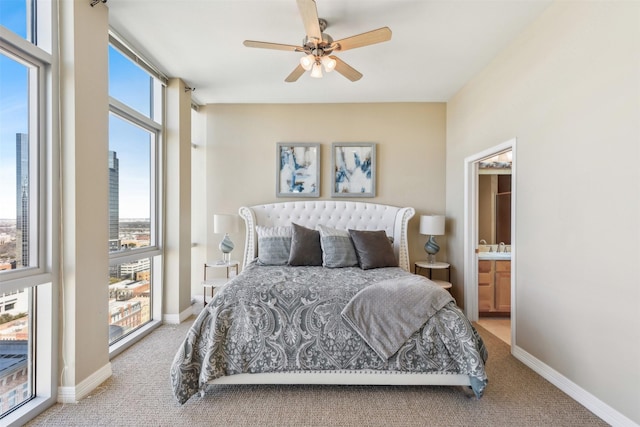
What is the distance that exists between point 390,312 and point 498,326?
2.19m

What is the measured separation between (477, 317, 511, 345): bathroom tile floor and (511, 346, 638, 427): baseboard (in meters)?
0.56

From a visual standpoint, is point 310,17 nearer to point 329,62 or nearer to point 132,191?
point 329,62

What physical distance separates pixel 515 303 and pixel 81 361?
3571 millimetres

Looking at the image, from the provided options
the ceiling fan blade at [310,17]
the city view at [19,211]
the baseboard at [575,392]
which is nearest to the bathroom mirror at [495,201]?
the baseboard at [575,392]

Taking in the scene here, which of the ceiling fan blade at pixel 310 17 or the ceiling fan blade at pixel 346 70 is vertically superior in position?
the ceiling fan blade at pixel 310 17

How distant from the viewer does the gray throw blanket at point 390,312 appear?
2.18m

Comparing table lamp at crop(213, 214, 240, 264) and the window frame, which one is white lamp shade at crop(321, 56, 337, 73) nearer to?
the window frame

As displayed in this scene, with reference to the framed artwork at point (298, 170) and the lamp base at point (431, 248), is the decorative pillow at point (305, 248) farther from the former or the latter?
the lamp base at point (431, 248)

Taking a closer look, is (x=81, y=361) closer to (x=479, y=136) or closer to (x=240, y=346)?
(x=240, y=346)

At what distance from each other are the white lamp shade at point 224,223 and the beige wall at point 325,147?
15.2 inches

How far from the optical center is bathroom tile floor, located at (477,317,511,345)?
332cm

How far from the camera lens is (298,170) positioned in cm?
444

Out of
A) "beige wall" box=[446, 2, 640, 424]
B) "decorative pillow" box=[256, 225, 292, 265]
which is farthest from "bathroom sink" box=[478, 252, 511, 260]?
"decorative pillow" box=[256, 225, 292, 265]

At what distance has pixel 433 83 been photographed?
3777mm
